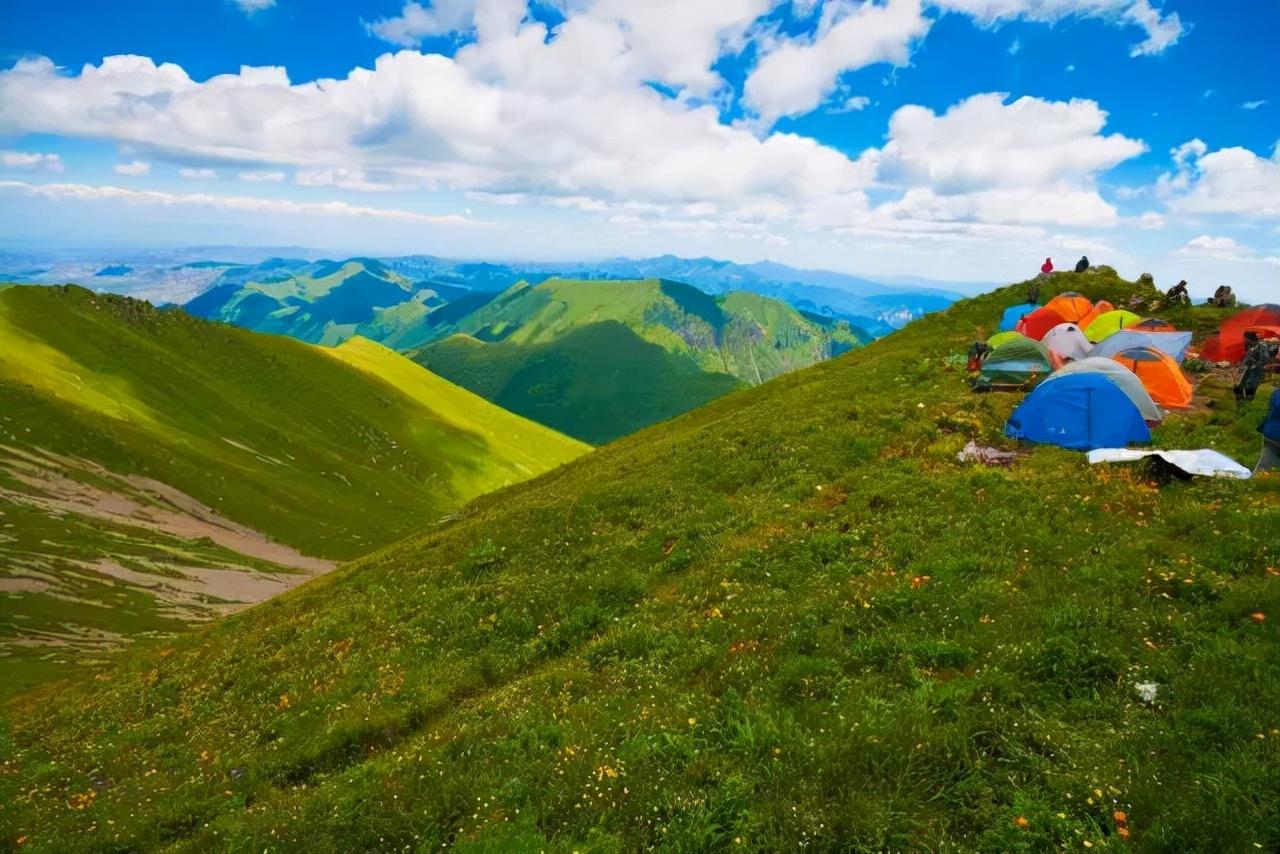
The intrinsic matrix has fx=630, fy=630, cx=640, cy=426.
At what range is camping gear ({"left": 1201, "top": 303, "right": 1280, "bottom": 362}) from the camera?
3916 cm

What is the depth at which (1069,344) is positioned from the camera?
1571 inches

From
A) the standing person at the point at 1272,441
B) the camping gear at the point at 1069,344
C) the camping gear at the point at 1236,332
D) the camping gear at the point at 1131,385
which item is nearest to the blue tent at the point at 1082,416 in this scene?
the camping gear at the point at 1131,385

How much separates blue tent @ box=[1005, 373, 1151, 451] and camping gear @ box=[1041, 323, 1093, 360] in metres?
15.5

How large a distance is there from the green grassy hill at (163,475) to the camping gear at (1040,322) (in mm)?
79325

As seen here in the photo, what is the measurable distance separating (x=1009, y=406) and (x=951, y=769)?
2607 centimetres

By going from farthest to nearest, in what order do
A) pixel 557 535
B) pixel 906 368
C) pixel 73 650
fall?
pixel 73 650 → pixel 906 368 → pixel 557 535

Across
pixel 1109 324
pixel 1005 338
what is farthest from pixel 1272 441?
pixel 1109 324

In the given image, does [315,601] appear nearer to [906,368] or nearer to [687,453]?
[687,453]

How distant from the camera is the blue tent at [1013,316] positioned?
53359mm

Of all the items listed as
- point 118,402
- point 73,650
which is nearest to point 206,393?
point 118,402

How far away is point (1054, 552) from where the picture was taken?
51.6 ft

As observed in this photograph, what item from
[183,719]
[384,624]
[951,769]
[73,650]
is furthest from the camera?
[73,650]

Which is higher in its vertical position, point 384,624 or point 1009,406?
point 1009,406

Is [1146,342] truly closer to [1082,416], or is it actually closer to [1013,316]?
[1013,316]
